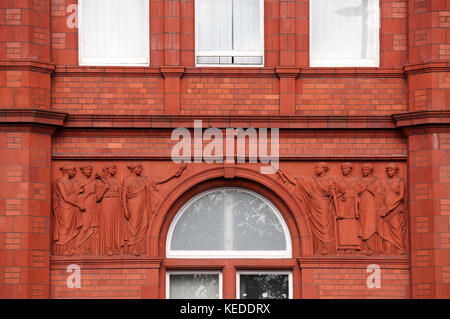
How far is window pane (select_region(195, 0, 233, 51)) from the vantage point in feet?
83.9

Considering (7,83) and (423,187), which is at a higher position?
(7,83)

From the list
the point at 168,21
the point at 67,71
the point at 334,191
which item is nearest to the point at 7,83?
the point at 67,71

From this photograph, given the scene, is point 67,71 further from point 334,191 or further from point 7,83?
point 334,191

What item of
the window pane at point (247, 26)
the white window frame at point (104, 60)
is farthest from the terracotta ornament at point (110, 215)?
the window pane at point (247, 26)

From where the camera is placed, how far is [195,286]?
82.3 feet

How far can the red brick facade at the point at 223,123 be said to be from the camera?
80.5 feet

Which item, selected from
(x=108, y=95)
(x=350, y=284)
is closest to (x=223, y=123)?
(x=108, y=95)

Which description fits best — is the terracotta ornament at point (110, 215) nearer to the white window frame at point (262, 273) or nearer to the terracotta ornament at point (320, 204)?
the white window frame at point (262, 273)

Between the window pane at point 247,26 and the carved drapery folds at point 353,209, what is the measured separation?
7.60 ft

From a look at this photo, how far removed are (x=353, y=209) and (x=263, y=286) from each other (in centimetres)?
199

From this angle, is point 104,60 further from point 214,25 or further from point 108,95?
point 214,25
